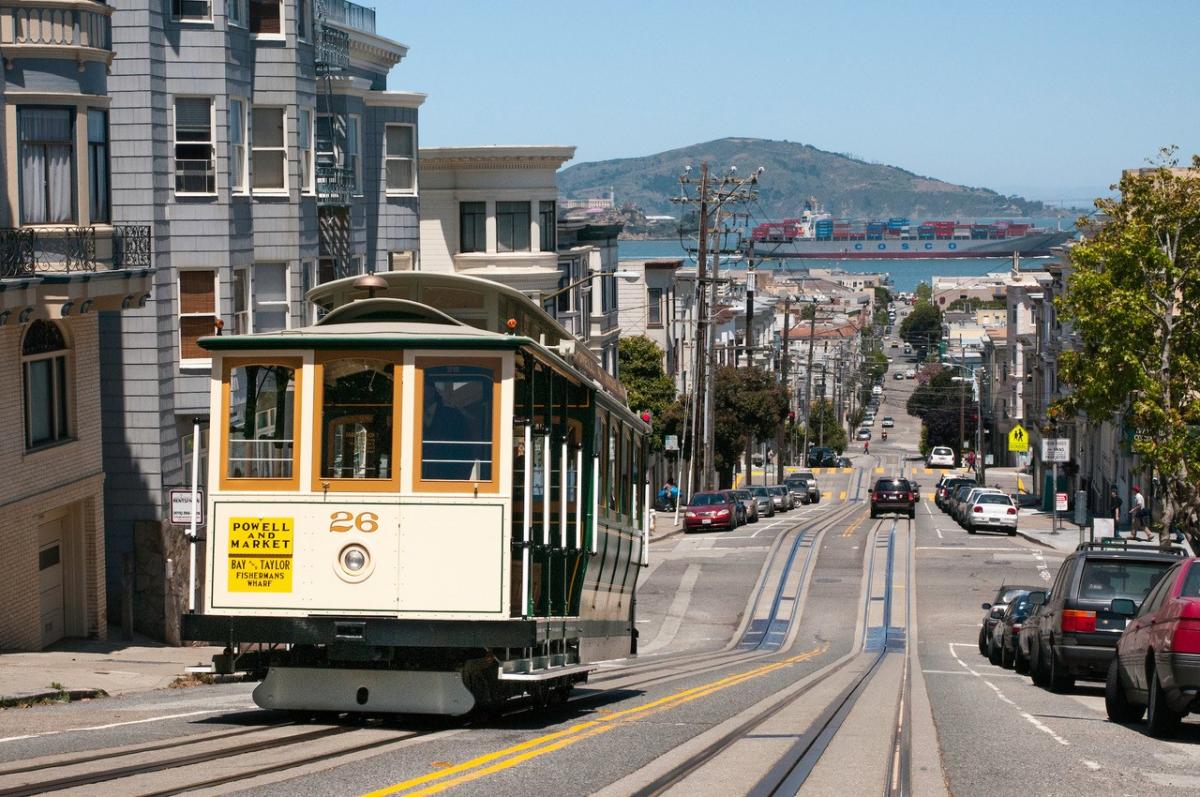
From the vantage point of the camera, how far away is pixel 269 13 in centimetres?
3094

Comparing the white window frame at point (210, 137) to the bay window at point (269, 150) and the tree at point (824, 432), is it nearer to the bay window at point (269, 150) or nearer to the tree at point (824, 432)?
the bay window at point (269, 150)

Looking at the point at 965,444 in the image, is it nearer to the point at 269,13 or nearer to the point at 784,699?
the point at 269,13

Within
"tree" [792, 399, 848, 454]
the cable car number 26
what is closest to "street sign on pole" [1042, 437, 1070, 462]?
the cable car number 26

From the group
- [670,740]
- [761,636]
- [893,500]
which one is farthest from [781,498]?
[670,740]

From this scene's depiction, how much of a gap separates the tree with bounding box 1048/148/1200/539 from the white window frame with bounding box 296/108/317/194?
14803mm

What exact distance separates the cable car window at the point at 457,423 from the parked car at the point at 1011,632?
12.9 metres

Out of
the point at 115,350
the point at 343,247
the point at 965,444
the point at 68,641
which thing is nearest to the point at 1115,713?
the point at 68,641

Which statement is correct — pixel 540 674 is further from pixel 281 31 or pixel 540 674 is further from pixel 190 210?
pixel 281 31

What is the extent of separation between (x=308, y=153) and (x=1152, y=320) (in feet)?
54.3

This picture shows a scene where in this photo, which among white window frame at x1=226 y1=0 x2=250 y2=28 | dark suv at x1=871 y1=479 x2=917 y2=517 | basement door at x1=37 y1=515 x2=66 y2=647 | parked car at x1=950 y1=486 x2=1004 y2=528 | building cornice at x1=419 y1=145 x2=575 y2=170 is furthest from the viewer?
dark suv at x1=871 y1=479 x2=917 y2=517

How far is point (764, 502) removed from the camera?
64.2 m

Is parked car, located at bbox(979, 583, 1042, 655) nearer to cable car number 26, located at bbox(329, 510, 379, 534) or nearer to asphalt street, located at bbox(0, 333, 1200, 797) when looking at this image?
asphalt street, located at bbox(0, 333, 1200, 797)

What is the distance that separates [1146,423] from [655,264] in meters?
52.3

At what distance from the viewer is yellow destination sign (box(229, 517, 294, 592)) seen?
12.5 metres
